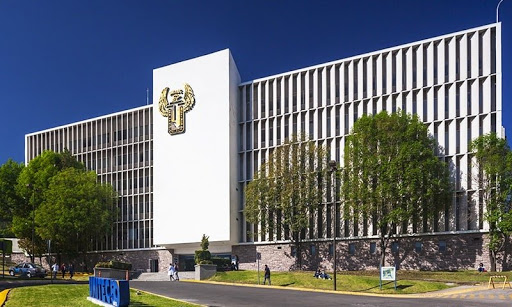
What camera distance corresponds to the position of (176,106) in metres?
67.9

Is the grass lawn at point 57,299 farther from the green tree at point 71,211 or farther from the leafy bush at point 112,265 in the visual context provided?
the green tree at point 71,211

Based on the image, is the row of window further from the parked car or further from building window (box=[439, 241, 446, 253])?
the parked car

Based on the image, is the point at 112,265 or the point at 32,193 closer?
the point at 112,265

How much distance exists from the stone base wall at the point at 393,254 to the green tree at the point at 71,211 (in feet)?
56.6

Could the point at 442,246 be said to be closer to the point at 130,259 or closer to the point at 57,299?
the point at 57,299

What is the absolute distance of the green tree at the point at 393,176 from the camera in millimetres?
50312

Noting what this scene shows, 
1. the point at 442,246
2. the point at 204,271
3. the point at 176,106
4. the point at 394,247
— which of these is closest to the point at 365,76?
the point at 394,247

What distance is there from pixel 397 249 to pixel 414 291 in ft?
65.6

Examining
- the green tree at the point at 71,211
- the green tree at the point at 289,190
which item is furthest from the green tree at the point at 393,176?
the green tree at the point at 71,211

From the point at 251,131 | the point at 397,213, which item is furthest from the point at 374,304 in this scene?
the point at 251,131

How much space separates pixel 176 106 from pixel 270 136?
12.2 meters

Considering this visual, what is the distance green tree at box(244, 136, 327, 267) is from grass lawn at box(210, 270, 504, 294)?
11274mm

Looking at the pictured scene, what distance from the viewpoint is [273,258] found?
61688mm

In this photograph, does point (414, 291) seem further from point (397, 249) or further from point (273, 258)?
point (273, 258)
